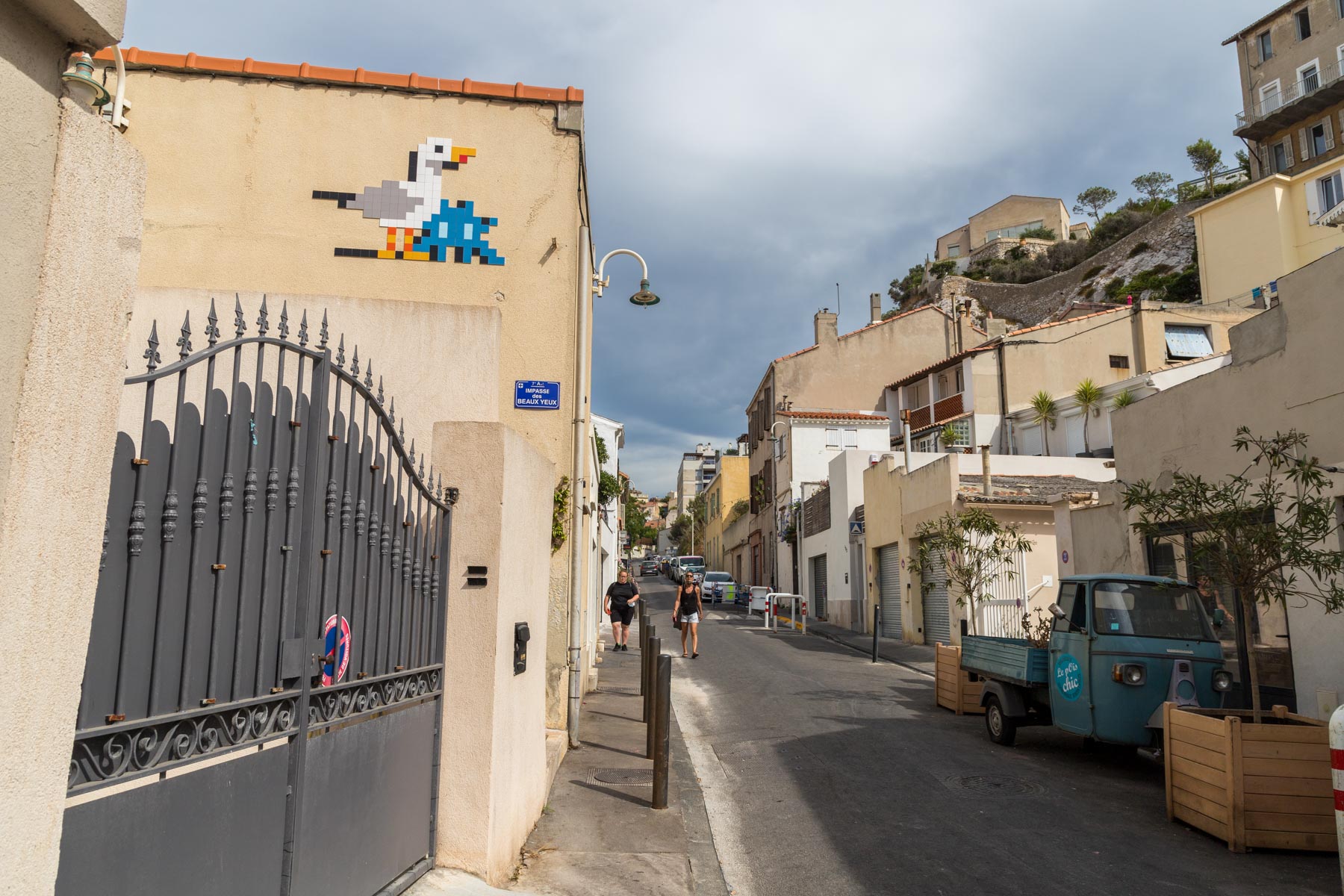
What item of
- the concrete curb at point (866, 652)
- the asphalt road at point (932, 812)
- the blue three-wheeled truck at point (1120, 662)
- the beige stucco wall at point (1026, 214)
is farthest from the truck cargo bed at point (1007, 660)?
the beige stucco wall at point (1026, 214)

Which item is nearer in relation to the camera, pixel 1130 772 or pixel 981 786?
pixel 981 786

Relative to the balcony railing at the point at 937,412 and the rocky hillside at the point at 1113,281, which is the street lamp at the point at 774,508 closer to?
the balcony railing at the point at 937,412

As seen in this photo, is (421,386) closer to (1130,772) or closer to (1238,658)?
(1130,772)

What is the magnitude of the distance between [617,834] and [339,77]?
8820 millimetres

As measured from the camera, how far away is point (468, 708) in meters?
5.02

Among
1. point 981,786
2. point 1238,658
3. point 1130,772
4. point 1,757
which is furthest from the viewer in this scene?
point 1238,658

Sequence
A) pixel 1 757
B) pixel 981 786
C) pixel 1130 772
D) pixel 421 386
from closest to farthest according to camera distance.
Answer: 1. pixel 1 757
2. pixel 421 386
3. pixel 981 786
4. pixel 1130 772

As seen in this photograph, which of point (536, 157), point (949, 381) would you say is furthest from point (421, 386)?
point (949, 381)

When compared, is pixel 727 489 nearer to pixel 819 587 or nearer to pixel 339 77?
pixel 819 587

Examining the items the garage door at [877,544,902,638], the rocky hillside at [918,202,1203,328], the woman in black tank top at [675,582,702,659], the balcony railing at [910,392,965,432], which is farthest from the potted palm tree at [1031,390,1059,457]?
the woman in black tank top at [675,582,702,659]

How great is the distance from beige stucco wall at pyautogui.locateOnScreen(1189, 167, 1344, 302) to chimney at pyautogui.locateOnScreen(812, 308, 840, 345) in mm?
17795

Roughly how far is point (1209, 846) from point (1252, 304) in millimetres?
38757

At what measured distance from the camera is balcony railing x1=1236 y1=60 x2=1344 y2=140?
1702 inches

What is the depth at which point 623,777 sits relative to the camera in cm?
826
